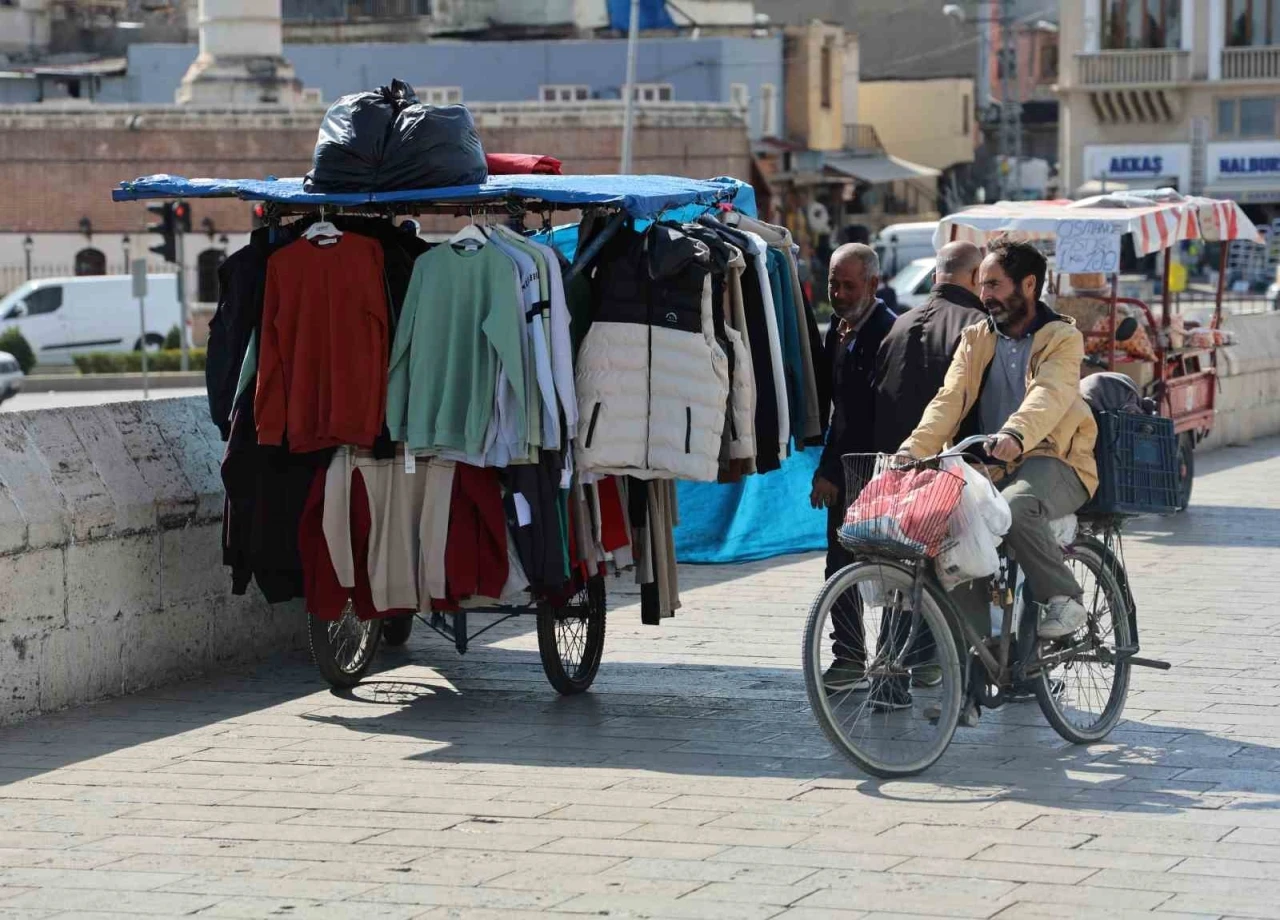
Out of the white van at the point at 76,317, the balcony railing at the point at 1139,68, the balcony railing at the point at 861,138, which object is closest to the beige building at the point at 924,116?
the balcony railing at the point at 861,138

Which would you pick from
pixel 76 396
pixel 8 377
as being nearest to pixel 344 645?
pixel 8 377

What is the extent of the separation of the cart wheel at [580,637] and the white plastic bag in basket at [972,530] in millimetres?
1839

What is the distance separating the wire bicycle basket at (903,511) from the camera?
20.7ft

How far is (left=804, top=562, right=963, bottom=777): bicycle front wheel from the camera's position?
6.37m

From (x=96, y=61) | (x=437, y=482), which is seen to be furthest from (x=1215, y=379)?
(x=96, y=61)

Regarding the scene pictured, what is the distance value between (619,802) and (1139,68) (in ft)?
181

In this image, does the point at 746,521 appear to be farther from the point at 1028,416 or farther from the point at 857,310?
the point at 1028,416

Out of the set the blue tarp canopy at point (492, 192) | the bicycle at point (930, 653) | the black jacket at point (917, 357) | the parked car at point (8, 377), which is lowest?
the parked car at point (8, 377)

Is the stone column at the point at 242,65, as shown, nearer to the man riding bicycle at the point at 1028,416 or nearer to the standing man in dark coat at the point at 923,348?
the standing man in dark coat at the point at 923,348

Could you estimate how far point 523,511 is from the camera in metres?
7.46

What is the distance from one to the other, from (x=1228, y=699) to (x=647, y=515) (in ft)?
7.05

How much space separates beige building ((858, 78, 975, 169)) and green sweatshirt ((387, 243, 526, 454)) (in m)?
64.6

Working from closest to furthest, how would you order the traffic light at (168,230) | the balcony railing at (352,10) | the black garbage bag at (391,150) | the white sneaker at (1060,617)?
the white sneaker at (1060,617) < the black garbage bag at (391,150) < the traffic light at (168,230) < the balcony railing at (352,10)

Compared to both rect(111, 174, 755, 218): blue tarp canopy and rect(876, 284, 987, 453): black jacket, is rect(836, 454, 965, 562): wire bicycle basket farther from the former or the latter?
rect(111, 174, 755, 218): blue tarp canopy
